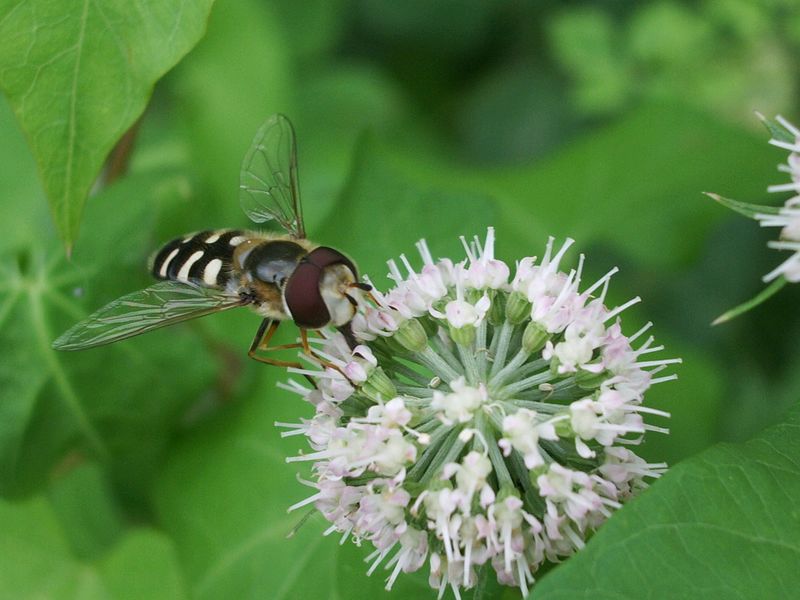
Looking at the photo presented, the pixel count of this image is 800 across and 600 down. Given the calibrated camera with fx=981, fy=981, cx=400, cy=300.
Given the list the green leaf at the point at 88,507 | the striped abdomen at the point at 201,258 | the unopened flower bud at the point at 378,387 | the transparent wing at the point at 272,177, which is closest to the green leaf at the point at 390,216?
the transparent wing at the point at 272,177

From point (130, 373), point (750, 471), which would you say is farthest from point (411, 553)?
point (130, 373)

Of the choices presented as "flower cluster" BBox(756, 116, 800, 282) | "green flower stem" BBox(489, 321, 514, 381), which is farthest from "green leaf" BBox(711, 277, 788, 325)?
"green flower stem" BBox(489, 321, 514, 381)

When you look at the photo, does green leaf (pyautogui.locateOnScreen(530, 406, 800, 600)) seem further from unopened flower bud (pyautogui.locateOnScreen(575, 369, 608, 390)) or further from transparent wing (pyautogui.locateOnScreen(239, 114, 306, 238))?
transparent wing (pyautogui.locateOnScreen(239, 114, 306, 238))

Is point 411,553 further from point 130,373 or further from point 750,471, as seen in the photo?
point 130,373

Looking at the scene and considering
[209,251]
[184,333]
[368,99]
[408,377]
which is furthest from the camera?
[368,99]

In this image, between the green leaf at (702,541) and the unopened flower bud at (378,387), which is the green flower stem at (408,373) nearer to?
the unopened flower bud at (378,387)

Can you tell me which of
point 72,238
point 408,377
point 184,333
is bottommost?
point 408,377
